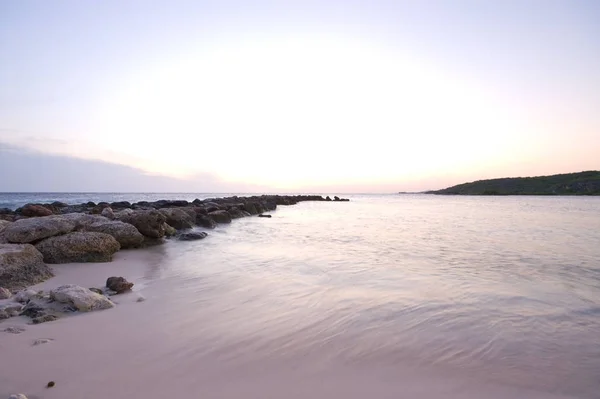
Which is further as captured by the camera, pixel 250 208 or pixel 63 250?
pixel 250 208

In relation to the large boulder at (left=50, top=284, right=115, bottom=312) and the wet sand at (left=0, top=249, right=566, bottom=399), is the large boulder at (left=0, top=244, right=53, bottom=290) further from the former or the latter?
the wet sand at (left=0, top=249, right=566, bottom=399)

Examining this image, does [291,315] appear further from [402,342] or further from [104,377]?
[104,377]

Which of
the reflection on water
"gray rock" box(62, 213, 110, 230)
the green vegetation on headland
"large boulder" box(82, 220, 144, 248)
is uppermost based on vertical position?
the green vegetation on headland

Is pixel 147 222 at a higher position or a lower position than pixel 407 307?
higher

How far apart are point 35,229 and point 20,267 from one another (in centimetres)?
248

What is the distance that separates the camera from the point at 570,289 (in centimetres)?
579

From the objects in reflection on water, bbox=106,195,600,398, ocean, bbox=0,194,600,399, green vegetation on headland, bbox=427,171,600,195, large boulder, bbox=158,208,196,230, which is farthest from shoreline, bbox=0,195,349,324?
green vegetation on headland, bbox=427,171,600,195

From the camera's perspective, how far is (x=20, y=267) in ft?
20.3

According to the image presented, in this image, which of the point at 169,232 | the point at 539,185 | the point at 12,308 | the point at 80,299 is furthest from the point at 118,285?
the point at 539,185

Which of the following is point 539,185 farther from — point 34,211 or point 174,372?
point 174,372

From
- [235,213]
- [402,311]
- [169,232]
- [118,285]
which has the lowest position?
[402,311]

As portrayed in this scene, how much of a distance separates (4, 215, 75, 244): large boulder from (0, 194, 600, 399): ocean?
2176 millimetres

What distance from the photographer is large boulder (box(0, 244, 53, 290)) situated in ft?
19.2

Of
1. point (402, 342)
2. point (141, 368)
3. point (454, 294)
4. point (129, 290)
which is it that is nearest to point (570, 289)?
point (454, 294)
